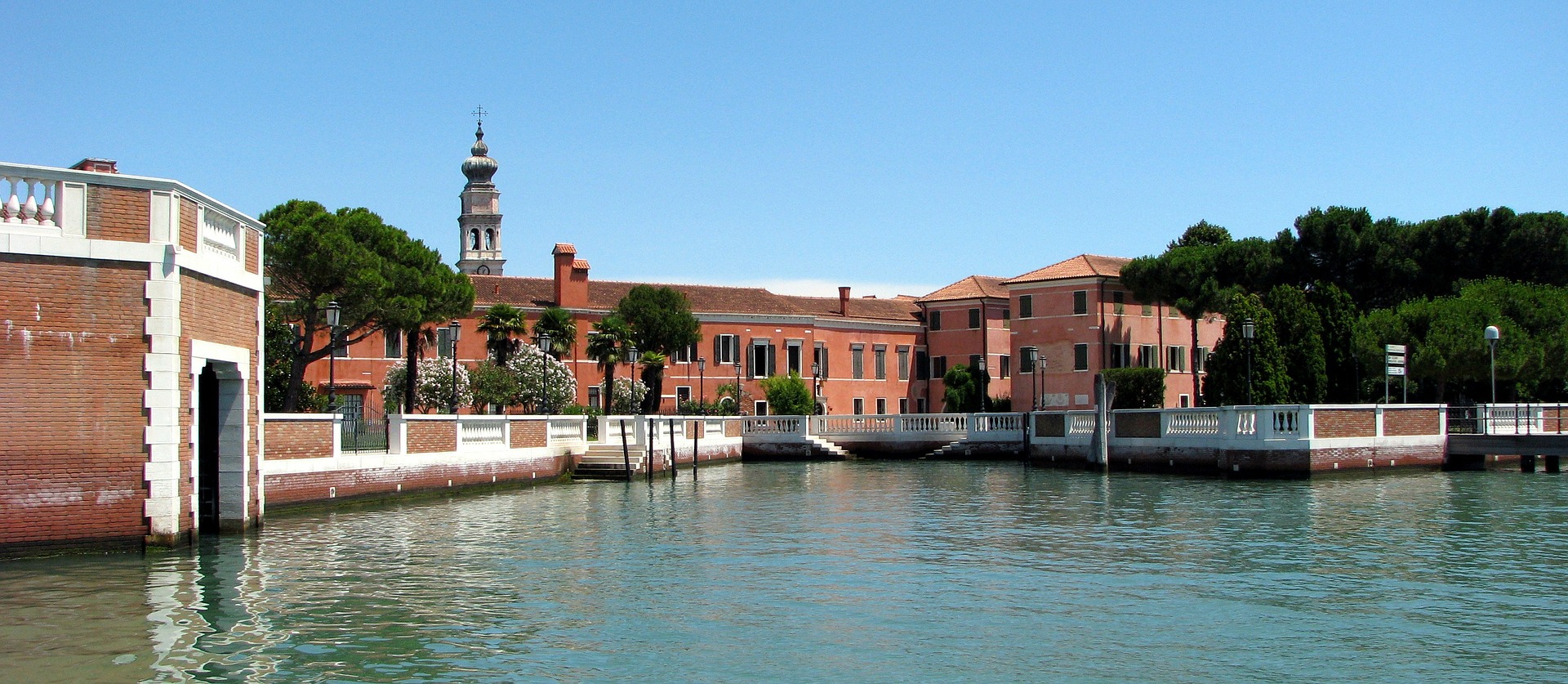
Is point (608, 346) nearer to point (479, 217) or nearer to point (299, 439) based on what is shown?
point (299, 439)

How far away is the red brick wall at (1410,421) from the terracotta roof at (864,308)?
36695 mm

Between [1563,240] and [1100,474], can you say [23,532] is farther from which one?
[1563,240]

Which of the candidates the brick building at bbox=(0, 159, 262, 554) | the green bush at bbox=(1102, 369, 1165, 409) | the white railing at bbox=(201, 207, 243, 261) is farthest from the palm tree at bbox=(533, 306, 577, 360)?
the brick building at bbox=(0, 159, 262, 554)

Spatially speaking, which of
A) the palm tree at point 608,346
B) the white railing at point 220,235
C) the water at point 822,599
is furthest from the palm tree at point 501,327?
the white railing at point 220,235

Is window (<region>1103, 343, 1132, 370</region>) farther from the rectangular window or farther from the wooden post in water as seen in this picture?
the wooden post in water

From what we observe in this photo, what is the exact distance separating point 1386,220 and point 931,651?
167 ft

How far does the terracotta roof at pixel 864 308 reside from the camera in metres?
71.4

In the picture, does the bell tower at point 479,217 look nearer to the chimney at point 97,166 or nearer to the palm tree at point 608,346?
the palm tree at point 608,346

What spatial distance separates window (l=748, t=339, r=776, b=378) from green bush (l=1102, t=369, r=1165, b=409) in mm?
16069

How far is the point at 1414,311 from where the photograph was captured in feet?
142

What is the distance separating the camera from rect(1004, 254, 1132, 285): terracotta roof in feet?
215

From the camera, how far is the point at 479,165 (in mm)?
110125

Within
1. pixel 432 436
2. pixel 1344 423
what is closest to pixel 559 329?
pixel 432 436

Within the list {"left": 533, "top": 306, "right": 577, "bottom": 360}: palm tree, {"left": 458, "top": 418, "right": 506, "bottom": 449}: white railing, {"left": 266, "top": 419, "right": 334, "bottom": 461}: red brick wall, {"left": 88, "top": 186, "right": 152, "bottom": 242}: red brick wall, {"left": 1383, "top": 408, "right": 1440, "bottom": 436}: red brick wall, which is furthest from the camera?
{"left": 533, "top": 306, "right": 577, "bottom": 360}: palm tree
